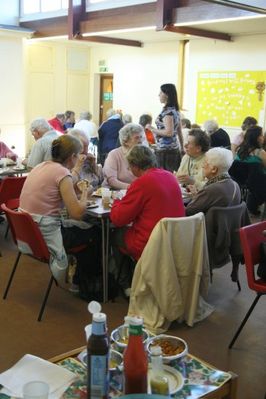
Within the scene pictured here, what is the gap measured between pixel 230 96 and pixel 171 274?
668 centimetres

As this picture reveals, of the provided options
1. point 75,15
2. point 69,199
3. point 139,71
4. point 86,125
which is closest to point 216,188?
point 69,199

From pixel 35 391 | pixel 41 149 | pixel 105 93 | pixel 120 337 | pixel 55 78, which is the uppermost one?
pixel 55 78

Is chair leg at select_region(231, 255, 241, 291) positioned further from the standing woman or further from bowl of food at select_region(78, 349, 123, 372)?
the standing woman

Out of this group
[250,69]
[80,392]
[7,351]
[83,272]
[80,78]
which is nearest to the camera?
[80,392]

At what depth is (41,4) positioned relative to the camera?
1036 cm

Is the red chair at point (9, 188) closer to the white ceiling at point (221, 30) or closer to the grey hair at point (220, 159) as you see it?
the grey hair at point (220, 159)

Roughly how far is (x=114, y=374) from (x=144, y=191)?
5.06 ft

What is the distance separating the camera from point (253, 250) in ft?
8.66

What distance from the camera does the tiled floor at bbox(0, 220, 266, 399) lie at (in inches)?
104

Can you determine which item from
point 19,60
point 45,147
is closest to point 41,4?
point 19,60

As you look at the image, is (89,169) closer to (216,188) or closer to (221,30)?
(216,188)

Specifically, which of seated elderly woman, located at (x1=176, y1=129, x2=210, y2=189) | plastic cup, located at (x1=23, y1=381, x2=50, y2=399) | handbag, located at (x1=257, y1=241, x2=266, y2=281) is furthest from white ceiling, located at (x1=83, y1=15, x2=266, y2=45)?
plastic cup, located at (x1=23, y1=381, x2=50, y2=399)

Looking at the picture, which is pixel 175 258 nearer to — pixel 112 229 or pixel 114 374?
pixel 112 229

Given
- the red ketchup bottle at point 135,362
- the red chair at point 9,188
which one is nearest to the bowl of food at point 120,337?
the red ketchup bottle at point 135,362
